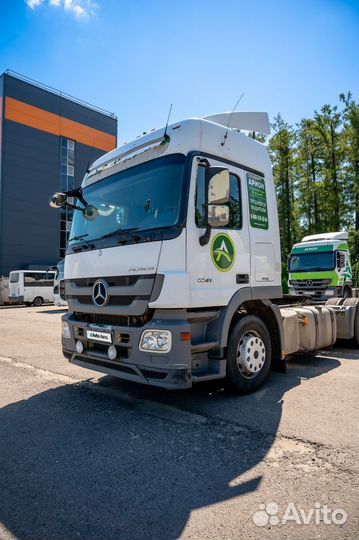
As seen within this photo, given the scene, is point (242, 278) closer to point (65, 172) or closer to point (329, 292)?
point (329, 292)

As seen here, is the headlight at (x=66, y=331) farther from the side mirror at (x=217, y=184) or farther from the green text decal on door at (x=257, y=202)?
the green text decal on door at (x=257, y=202)

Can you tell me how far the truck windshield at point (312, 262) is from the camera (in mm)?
13727

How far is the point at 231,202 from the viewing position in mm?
4605

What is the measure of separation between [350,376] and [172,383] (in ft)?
10.9

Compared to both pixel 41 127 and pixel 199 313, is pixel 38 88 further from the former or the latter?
pixel 199 313

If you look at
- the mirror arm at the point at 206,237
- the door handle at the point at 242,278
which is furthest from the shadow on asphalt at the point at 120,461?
the mirror arm at the point at 206,237

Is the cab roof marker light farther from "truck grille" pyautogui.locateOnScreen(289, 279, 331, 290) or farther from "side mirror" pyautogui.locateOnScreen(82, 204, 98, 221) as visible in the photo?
"truck grille" pyautogui.locateOnScreen(289, 279, 331, 290)

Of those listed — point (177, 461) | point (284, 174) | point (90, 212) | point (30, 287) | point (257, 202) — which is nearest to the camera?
point (177, 461)

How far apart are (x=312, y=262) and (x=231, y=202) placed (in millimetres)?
10519

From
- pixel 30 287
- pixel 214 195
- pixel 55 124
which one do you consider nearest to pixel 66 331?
pixel 214 195

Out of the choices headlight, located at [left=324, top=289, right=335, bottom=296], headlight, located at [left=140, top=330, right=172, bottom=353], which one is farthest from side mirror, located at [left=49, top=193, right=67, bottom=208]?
headlight, located at [left=324, top=289, right=335, bottom=296]

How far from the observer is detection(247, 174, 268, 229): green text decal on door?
489cm

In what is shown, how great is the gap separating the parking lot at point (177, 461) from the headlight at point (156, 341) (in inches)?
30.4

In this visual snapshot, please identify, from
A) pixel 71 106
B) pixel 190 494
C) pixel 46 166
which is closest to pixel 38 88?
pixel 71 106
